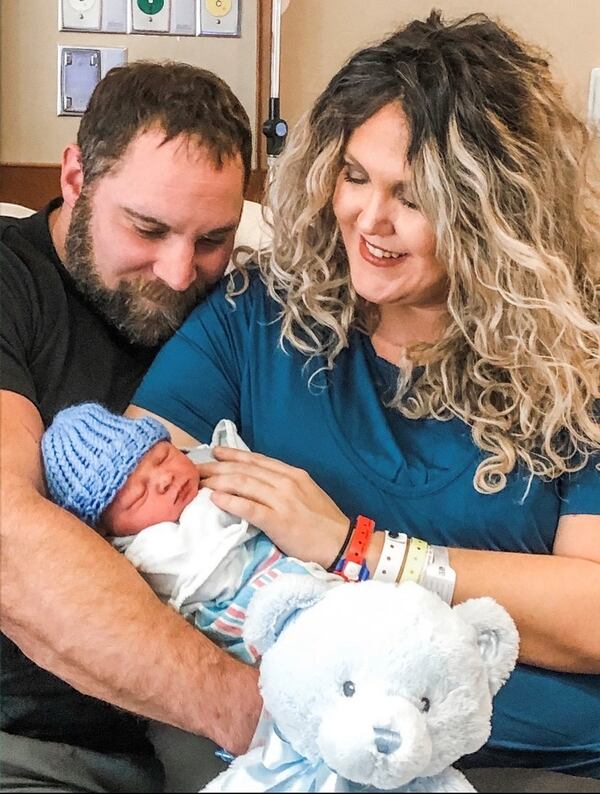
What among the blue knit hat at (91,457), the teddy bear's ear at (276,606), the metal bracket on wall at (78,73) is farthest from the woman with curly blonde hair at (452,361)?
the metal bracket on wall at (78,73)

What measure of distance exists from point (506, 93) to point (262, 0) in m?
0.82

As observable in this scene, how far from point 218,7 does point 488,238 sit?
90 centimetres

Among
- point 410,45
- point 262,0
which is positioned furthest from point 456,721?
point 262,0

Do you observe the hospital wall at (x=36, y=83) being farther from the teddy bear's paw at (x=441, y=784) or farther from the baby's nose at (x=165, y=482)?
the teddy bear's paw at (x=441, y=784)

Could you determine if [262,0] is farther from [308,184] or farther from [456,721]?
[456,721]

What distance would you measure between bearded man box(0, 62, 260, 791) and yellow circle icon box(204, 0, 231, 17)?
20.2 inches

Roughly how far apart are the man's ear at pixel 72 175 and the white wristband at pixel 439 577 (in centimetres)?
72

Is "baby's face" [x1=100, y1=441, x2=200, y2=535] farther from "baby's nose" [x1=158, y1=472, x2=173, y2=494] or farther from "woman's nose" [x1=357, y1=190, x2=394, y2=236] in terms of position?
"woman's nose" [x1=357, y1=190, x2=394, y2=236]

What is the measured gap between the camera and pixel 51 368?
4.04 feet

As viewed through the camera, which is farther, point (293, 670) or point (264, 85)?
point (264, 85)

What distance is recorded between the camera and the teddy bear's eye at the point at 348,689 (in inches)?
30.9

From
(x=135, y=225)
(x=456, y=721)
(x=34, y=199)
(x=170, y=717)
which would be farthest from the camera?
(x=34, y=199)

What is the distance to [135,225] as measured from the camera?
130cm

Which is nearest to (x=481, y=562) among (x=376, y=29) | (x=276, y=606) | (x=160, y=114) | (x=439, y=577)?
(x=439, y=577)
